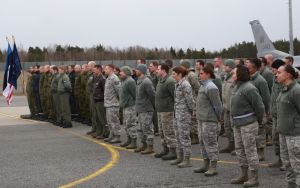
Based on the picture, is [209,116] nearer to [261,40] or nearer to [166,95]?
[166,95]

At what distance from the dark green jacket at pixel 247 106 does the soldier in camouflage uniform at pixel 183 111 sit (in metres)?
1.43

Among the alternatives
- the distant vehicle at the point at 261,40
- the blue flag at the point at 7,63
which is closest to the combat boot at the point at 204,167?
the blue flag at the point at 7,63

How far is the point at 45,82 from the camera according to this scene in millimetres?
17500

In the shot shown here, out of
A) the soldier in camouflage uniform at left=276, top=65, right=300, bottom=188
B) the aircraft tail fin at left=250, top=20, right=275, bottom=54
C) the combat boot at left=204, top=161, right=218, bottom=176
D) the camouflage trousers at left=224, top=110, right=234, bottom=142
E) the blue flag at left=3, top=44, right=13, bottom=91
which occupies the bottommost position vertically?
the combat boot at left=204, top=161, right=218, bottom=176

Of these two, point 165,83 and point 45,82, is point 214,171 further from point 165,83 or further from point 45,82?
point 45,82

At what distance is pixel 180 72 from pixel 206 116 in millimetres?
1221

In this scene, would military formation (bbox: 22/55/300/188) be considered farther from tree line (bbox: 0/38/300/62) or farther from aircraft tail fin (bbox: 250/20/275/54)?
tree line (bbox: 0/38/300/62)

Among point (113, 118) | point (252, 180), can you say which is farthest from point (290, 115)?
point (113, 118)

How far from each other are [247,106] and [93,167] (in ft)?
10.9

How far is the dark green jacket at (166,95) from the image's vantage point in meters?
9.86

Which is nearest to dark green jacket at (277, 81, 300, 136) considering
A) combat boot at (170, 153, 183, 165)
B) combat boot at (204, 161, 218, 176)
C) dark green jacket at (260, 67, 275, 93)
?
combat boot at (204, 161, 218, 176)

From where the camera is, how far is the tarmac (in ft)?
26.8

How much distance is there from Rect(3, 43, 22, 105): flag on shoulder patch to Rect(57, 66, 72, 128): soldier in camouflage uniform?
12.9ft

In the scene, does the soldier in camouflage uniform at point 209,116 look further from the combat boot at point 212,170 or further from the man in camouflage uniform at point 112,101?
the man in camouflage uniform at point 112,101
